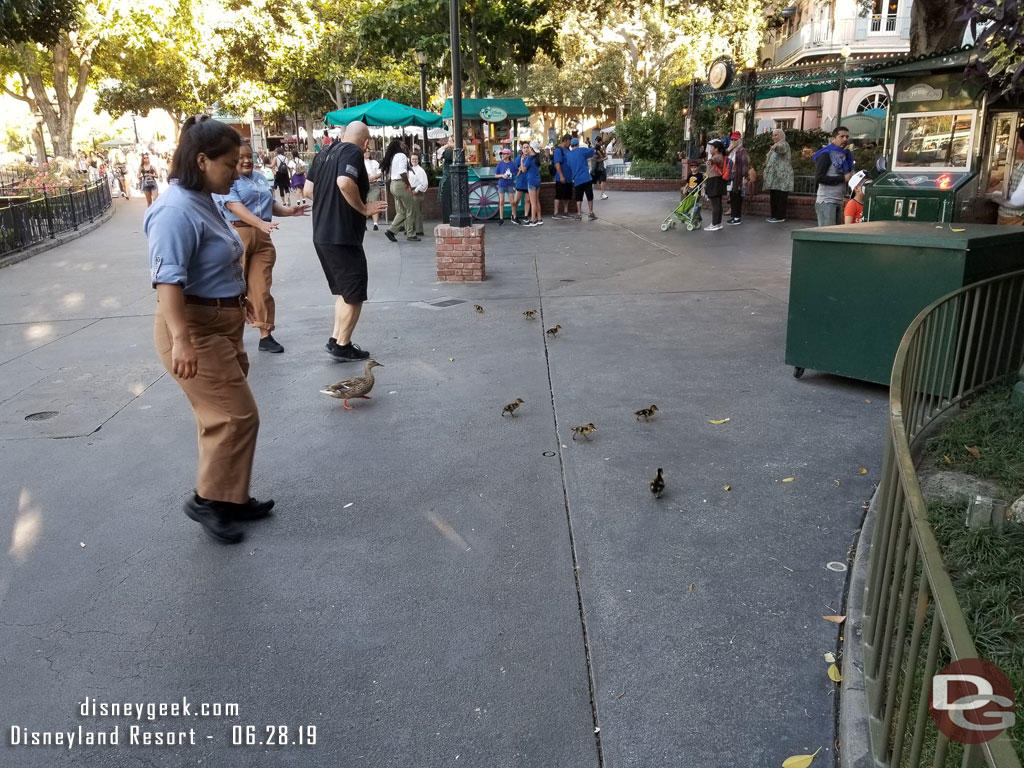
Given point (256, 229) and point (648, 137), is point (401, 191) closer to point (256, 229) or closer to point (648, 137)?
point (256, 229)

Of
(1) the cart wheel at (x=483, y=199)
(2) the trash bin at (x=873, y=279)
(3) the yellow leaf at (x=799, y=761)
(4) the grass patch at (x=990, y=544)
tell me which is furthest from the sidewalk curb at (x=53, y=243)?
(3) the yellow leaf at (x=799, y=761)

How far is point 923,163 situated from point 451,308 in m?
7.24

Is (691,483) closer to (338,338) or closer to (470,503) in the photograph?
(470,503)

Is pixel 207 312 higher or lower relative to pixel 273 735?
higher

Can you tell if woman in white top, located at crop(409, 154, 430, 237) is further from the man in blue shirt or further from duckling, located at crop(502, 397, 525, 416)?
duckling, located at crop(502, 397, 525, 416)

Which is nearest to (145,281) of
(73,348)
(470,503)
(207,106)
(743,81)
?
(73,348)

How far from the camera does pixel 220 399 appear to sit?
12.5 ft

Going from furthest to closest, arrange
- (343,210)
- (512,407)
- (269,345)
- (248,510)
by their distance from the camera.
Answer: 1. (269,345)
2. (343,210)
3. (512,407)
4. (248,510)

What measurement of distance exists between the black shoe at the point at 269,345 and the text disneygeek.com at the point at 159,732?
16.0ft

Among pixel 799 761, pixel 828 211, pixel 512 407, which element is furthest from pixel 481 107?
pixel 799 761

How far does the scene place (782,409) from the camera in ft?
18.4

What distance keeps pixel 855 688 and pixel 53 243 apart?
58.5ft

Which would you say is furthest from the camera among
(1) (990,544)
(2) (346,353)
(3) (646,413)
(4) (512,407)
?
(2) (346,353)

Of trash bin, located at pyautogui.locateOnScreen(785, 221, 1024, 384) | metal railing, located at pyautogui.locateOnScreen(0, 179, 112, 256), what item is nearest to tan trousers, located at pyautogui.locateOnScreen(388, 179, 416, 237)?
metal railing, located at pyautogui.locateOnScreen(0, 179, 112, 256)
